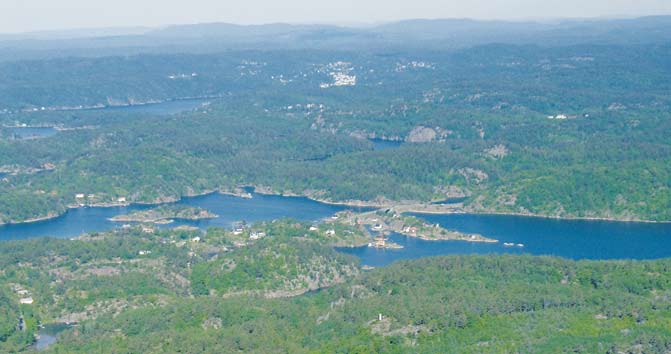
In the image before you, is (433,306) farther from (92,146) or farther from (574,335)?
(92,146)

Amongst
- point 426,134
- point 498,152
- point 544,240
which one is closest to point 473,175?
point 498,152

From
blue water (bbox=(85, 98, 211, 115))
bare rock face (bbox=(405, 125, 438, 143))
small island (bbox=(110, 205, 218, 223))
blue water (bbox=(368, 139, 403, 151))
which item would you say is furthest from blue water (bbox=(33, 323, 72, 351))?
blue water (bbox=(85, 98, 211, 115))

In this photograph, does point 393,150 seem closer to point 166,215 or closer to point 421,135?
point 421,135

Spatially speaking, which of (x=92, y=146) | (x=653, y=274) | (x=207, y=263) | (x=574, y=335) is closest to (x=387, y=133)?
(x=92, y=146)

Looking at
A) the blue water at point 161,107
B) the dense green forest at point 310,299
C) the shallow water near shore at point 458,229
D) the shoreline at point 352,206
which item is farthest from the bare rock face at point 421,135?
the dense green forest at point 310,299

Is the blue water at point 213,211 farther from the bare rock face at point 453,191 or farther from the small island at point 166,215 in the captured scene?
the bare rock face at point 453,191

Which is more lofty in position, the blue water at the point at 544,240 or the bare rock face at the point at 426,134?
the blue water at the point at 544,240
